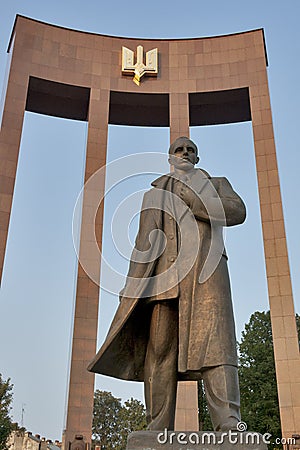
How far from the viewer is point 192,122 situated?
22.3 meters

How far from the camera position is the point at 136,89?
20.5 meters

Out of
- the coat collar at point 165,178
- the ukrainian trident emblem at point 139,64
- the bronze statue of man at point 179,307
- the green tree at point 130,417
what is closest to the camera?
the bronze statue of man at point 179,307

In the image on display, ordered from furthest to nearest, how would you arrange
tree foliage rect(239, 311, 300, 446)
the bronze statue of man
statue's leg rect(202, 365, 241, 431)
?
tree foliage rect(239, 311, 300, 446) < the bronze statue of man < statue's leg rect(202, 365, 241, 431)

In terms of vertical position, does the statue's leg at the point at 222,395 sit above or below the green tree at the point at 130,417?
below

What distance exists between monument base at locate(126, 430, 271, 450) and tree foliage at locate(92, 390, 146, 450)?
104 feet

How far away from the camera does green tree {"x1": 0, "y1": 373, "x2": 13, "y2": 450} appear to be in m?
26.5

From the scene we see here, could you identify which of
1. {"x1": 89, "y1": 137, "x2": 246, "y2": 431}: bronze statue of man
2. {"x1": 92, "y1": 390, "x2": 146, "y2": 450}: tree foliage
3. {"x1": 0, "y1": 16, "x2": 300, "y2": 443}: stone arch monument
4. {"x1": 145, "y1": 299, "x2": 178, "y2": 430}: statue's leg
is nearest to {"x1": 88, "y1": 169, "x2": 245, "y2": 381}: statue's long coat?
{"x1": 89, "y1": 137, "x2": 246, "y2": 431}: bronze statue of man

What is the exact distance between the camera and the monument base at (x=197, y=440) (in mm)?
3547

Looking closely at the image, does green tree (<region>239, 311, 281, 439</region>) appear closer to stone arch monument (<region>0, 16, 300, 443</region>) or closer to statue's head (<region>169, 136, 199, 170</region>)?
stone arch monument (<region>0, 16, 300, 443</region>)

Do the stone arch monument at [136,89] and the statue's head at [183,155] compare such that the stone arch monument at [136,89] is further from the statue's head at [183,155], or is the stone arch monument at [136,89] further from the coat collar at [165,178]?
the statue's head at [183,155]

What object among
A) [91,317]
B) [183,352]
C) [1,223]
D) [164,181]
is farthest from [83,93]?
[183,352]

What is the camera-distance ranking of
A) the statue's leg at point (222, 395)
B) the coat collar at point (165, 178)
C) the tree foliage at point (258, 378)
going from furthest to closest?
the tree foliage at point (258, 378) < the coat collar at point (165, 178) < the statue's leg at point (222, 395)

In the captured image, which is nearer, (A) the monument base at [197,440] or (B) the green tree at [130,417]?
(A) the monument base at [197,440]

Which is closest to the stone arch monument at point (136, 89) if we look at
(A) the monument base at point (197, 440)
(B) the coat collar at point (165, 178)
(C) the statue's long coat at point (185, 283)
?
(B) the coat collar at point (165, 178)
